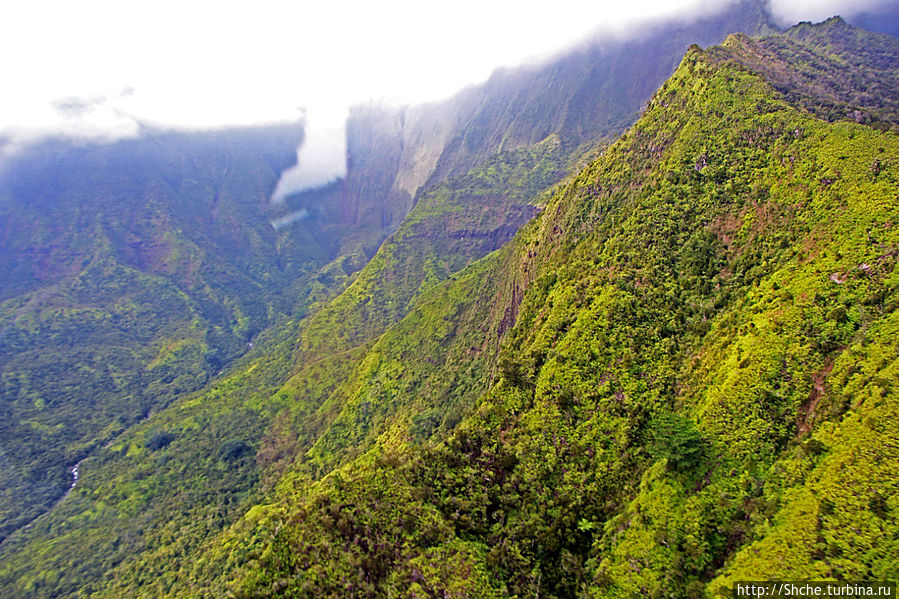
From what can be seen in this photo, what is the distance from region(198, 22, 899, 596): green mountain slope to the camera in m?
27.2

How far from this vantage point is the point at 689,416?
3741 centimetres

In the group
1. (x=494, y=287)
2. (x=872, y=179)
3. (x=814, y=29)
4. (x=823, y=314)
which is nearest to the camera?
(x=823, y=314)

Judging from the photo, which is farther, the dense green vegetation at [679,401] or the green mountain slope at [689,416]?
the dense green vegetation at [679,401]

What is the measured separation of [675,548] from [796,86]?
7576cm

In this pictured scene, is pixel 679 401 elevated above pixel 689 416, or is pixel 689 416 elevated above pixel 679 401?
pixel 679 401

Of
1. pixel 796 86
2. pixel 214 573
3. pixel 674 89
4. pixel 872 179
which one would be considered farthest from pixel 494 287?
pixel 214 573

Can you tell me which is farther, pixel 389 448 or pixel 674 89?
pixel 389 448

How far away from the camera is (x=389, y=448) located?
276 feet

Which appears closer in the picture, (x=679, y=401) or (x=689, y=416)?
(x=689, y=416)

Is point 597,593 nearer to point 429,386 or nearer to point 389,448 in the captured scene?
point 389,448

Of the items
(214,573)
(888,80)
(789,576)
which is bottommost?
(214,573)

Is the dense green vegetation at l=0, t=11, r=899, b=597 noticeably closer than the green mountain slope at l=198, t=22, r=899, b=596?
No

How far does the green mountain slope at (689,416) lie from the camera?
27219 mm

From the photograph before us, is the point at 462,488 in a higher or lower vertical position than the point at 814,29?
lower
